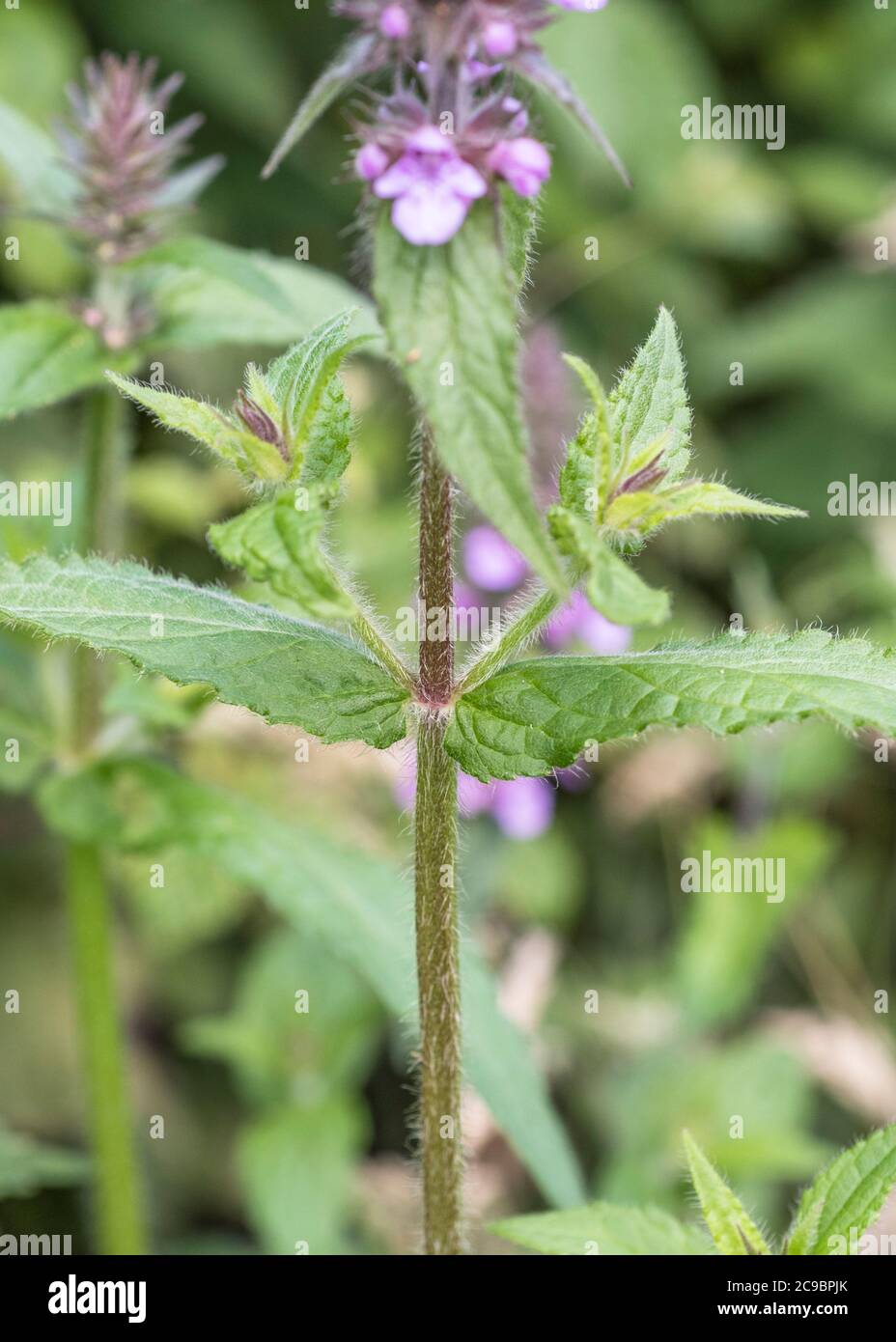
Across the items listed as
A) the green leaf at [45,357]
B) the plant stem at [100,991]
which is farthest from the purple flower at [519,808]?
the green leaf at [45,357]

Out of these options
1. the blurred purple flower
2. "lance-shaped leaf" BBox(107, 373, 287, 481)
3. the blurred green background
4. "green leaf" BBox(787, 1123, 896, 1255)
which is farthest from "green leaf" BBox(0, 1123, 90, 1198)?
"lance-shaped leaf" BBox(107, 373, 287, 481)

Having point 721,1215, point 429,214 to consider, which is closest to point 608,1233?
point 721,1215

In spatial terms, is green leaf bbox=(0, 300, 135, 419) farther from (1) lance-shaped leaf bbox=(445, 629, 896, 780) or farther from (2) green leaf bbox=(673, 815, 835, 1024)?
(2) green leaf bbox=(673, 815, 835, 1024)

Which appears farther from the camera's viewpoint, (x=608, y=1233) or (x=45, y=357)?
(x=45, y=357)

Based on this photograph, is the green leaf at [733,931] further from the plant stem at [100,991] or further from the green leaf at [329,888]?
the plant stem at [100,991]

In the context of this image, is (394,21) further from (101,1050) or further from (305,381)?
(101,1050)

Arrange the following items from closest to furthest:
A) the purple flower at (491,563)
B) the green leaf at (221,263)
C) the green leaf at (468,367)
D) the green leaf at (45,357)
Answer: the green leaf at (468,367), the green leaf at (221,263), the green leaf at (45,357), the purple flower at (491,563)
